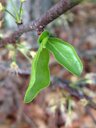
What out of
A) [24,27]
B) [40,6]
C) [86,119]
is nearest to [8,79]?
[86,119]

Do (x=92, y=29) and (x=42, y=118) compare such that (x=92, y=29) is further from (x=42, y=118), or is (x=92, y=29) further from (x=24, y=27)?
(x=24, y=27)

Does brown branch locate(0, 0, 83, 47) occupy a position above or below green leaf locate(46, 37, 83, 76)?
above

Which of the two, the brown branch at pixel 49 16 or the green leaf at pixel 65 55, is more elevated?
the brown branch at pixel 49 16

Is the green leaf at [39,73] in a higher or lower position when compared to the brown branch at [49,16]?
lower
